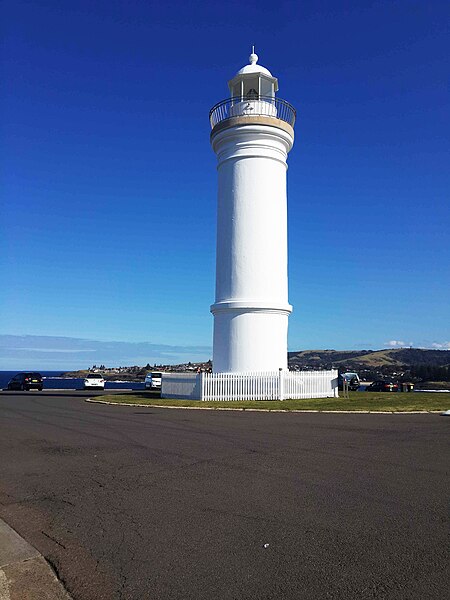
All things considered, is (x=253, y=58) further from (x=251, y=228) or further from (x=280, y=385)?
(x=280, y=385)

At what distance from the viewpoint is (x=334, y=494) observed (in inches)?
276

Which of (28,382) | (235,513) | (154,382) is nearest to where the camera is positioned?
(235,513)

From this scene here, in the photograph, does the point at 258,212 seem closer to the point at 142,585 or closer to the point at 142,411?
the point at 142,411

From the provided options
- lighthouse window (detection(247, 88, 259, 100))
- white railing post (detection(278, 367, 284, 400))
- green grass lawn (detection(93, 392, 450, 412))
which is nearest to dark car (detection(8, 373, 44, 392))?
green grass lawn (detection(93, 392, 450, 412))

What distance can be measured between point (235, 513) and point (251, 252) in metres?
19.7

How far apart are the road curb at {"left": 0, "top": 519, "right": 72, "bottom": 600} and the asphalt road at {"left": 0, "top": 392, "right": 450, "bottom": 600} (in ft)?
0.39

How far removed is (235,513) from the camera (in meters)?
6.22

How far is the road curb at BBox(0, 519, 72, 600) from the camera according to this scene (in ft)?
14.1

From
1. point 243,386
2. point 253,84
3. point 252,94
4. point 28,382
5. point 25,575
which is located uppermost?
point 253,84

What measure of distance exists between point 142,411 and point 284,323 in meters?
8.86

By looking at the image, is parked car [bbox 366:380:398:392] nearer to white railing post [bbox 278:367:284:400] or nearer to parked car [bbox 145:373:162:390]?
parked car [bbox 145:373:162:390]

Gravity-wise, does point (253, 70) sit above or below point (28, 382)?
above

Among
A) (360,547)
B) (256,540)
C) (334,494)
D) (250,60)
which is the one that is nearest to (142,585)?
(256,540)

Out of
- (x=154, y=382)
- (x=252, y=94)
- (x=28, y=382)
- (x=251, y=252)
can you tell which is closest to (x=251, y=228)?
(x=251, y=252)
